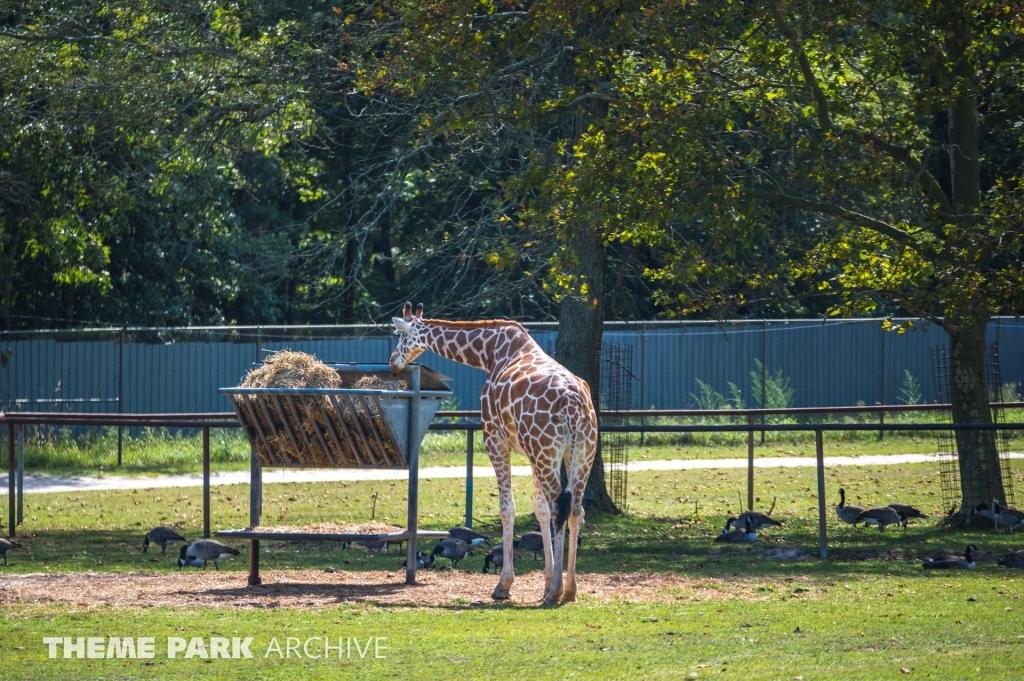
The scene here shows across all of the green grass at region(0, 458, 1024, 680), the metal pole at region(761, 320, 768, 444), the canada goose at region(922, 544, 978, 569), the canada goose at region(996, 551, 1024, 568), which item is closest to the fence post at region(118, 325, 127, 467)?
→ the green grass at region(0, 458, 1024, 680)

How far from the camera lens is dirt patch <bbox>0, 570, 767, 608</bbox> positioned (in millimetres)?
10570

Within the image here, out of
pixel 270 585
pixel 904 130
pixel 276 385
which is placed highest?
pixel 904 130

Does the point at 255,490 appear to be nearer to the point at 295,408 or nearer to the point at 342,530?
the point at 342,530

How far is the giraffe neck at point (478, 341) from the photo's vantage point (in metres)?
12.0

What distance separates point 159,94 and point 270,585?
8818 millimetres

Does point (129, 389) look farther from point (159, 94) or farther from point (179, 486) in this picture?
point (159, 94)

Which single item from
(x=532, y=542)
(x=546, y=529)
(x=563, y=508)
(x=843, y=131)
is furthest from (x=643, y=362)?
(x=563, y=508)

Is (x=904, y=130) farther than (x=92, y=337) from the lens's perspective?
No

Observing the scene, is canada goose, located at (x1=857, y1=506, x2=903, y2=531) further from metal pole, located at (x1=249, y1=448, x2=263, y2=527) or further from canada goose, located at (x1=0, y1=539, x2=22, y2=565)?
canada goose, located at (x1=0, y1=539, x2=22, y2=565)

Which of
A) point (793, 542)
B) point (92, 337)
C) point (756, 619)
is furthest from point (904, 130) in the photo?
point (92, 337)

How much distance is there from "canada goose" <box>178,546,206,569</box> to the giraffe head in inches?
112

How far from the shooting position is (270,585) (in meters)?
11.5

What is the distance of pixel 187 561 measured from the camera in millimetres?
12617

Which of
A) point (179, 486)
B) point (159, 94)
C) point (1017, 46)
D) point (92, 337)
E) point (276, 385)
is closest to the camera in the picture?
point (276, 385)
